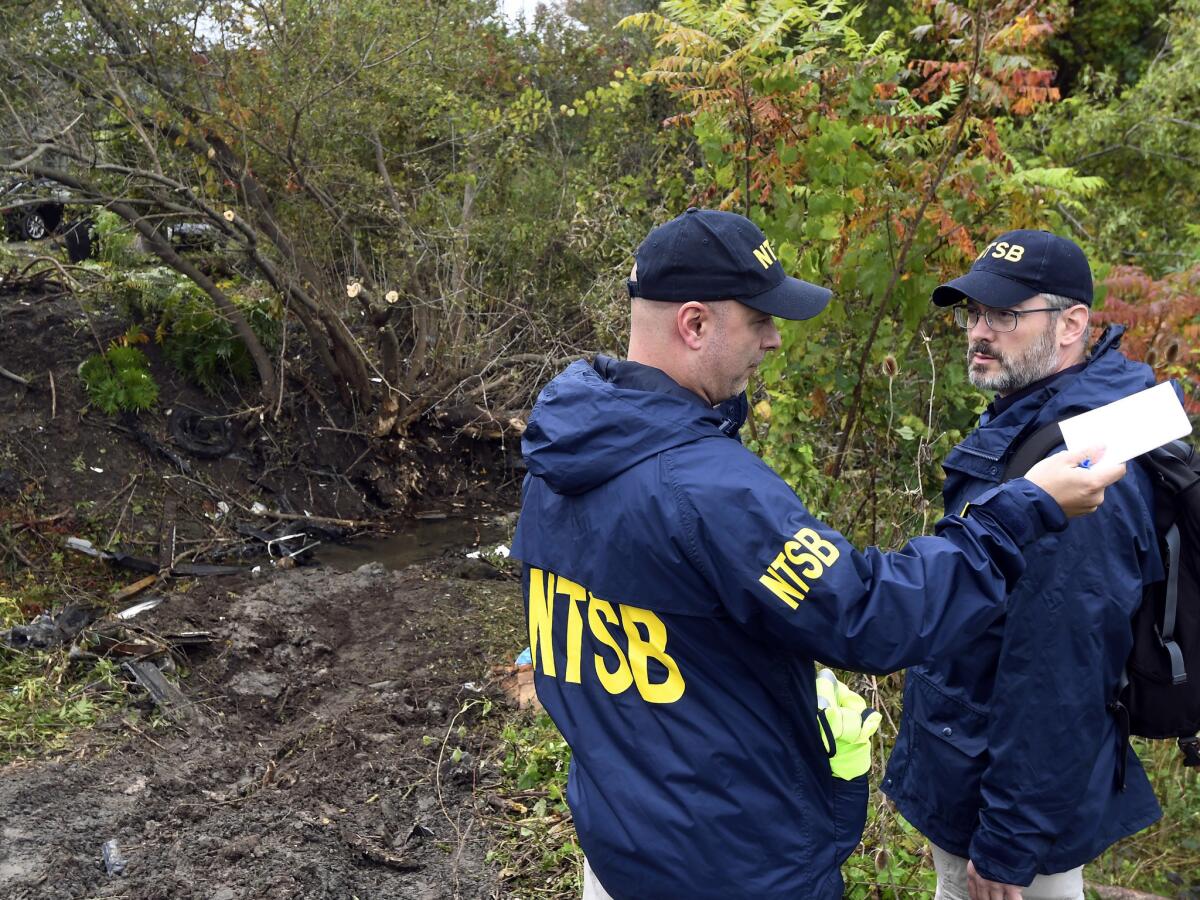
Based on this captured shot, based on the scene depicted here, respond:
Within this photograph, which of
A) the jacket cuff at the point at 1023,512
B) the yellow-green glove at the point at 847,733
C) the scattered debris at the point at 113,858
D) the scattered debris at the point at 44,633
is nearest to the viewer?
the jacket cuff at the point at 1023,512

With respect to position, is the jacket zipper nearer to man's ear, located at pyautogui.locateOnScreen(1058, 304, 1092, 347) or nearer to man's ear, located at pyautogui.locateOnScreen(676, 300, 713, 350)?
man's ear, located at pyautogui.locateOnScreen(1058, 304, 1092, 347)

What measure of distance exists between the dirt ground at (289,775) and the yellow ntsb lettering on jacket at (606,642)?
7.68 ft

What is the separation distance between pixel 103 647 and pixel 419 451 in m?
4.82

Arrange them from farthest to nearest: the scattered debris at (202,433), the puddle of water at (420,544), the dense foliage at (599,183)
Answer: the scattered debris at (202,433) < the puddle of water at (420,544) < the dense foliage at (599,183)

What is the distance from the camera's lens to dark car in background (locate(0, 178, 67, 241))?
8188 millimetres

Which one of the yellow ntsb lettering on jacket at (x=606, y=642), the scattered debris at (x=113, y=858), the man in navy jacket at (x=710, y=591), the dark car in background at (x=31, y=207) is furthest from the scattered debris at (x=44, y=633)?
the man in navy jacket at (x=710, y=591)

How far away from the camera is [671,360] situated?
5.98ft

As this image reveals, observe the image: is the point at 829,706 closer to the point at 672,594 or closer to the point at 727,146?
the point at 672,594

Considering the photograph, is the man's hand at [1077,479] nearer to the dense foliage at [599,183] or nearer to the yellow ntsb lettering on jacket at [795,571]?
the yellow ntsb lettering on jacket at [795,571]

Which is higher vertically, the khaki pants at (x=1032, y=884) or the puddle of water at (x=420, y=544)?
the khaki pants at (x=1032, y=884)

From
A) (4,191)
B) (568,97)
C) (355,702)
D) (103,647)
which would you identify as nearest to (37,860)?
(355,702)

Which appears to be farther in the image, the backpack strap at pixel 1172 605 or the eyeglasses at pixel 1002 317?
the eyeglasses at pixel 1002 317

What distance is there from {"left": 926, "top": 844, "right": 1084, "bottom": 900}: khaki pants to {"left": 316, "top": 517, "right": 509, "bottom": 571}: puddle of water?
714cm

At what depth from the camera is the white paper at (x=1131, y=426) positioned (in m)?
1.73
